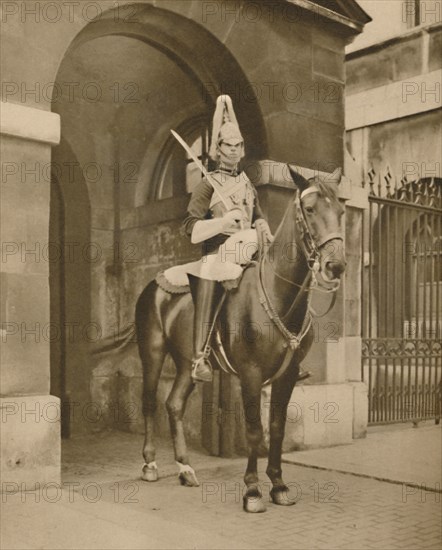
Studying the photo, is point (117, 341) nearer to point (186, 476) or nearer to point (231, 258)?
point (186, 476)

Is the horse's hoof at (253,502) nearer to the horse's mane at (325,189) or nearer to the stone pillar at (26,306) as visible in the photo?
the stone pillar at (26,306)

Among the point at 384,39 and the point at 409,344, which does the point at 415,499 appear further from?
the point at 384,39

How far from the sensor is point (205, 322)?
20.3ft

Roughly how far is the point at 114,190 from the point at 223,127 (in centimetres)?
300

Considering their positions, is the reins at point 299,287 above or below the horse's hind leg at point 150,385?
above

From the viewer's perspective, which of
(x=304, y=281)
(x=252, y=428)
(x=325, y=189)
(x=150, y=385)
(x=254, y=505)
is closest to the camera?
(x=325, y=189)

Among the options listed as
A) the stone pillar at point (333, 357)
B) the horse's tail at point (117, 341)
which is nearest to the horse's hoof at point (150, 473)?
the stone pillar at point (333, 357)

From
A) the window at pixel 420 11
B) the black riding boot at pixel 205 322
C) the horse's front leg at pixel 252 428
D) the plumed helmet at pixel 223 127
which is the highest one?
the window at pixel 420 11

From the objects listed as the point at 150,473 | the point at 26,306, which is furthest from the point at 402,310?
the point at 26,306

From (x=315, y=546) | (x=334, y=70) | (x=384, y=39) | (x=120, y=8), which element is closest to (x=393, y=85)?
(x=384, y=39)

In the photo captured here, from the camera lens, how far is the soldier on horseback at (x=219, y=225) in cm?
619

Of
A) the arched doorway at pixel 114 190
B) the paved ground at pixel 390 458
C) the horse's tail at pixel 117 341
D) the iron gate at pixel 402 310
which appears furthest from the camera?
the iron gate at pixel 402 310

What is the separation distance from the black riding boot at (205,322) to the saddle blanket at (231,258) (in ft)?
0.29

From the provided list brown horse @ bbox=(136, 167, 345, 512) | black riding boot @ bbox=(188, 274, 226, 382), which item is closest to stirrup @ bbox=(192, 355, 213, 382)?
black riding boot @ bbox=(188, 274, 226, 382)
